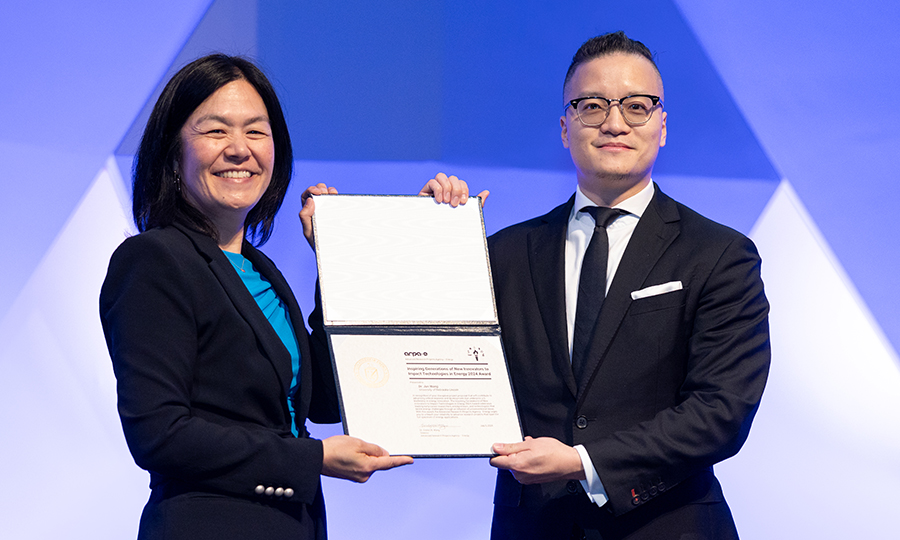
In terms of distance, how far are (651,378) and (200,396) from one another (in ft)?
3.45

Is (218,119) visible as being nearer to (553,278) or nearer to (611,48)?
(553,278)

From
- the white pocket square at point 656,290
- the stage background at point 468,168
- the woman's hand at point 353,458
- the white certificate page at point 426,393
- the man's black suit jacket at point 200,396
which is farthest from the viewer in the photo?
the stage background at point 468,168

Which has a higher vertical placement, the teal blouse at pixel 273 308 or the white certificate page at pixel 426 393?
the teal blouse at pixel 273 308

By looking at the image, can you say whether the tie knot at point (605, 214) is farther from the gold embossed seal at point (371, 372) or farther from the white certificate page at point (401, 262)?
the gold embossed seal at point (371, 372)

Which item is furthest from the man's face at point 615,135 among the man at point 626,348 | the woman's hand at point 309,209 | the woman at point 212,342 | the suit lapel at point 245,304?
the suit lapel at point 245,304

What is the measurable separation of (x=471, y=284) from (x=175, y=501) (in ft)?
2.97

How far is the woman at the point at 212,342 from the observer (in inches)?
68.1

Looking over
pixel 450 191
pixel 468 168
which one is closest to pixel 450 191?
pixel 450 191

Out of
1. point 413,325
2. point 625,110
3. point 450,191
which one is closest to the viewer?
point 413,325

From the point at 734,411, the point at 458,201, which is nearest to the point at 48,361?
the point at 458,201

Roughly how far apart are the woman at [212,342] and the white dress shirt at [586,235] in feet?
2.14

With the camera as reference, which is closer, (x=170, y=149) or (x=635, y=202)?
(x=170, y=149)

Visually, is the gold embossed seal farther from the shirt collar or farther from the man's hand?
the shirt collar

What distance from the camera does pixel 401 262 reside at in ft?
7.29
